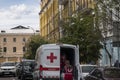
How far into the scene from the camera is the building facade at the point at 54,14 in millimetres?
66562

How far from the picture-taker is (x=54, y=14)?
3344 inches

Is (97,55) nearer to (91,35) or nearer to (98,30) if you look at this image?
(91,35)

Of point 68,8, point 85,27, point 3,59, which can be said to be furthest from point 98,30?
point 3,59

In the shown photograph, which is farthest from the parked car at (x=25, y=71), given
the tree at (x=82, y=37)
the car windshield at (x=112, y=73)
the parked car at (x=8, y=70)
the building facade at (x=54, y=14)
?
→ the car windshield at (x=112, y=73)

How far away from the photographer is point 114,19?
89.9ft

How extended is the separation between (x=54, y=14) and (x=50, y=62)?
59.8m

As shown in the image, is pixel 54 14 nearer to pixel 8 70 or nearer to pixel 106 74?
pixel 8 70

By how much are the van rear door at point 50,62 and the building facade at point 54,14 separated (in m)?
30.0

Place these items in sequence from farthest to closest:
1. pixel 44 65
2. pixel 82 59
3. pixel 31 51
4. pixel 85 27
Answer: pixel 31 51, pixel 82 59, pixel 85 27, pixel 44 65

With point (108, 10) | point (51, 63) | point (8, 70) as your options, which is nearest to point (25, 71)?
point (8, 70)

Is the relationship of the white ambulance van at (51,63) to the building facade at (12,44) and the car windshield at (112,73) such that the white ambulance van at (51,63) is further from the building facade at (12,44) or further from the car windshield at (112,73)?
the building facade at (12,44)

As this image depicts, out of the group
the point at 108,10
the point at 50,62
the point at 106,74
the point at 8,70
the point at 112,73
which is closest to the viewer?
the point at 106,74

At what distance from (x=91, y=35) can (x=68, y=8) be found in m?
35.1

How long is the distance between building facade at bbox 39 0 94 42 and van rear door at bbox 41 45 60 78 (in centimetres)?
2999
